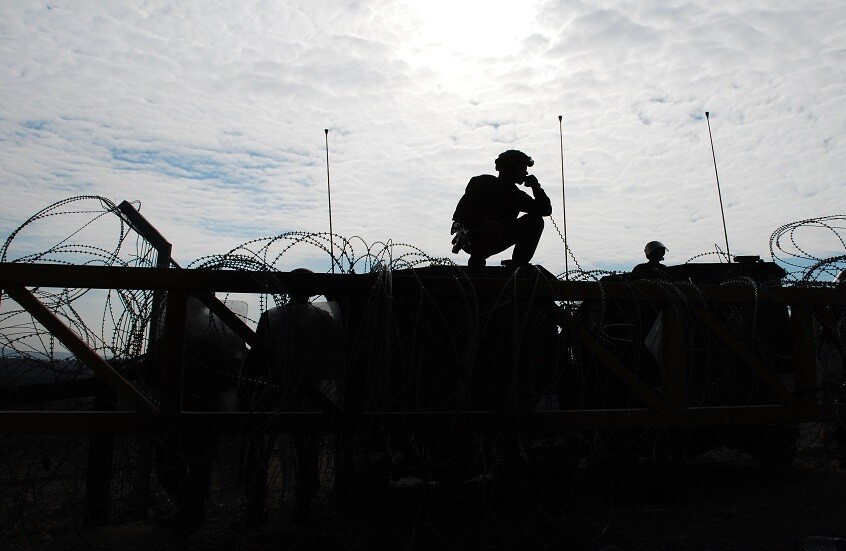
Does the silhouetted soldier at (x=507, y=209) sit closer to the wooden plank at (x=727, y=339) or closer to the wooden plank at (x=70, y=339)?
the wooden plank at (x=727, y=339)

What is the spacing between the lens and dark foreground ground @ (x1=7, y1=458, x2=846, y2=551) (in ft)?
15.6

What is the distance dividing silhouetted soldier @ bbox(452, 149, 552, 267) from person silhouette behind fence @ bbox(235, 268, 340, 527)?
1676 millimetres

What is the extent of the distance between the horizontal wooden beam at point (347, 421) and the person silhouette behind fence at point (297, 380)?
0.10 m

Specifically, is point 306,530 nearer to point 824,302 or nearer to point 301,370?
point 301,370

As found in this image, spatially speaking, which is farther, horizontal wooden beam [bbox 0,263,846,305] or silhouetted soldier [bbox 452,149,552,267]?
silhouetted soldier [bbox 452,149,552,267]

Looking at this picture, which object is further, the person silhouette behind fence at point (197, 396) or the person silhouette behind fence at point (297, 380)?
the person silhouette behind fence at point (197, 396)

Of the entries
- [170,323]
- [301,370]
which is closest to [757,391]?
[301,370]

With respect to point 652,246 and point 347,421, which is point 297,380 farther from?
point 652,246

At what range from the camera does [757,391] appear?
22.0ft

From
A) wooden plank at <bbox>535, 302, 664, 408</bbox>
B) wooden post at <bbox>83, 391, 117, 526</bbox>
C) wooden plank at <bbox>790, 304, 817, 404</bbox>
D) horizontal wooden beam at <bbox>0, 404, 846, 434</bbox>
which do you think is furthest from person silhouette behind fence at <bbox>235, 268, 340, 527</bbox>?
wooden plank at <bbox>790, 304, 817, 404</bbox>

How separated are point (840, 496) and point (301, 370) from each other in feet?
15.7

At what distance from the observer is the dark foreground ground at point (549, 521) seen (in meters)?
4.75

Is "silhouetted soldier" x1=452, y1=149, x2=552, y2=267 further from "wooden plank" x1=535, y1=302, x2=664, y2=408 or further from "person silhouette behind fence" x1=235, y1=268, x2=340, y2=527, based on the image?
"person silhouette behind fence" x1=235, y1=268, x2=340, y2=527

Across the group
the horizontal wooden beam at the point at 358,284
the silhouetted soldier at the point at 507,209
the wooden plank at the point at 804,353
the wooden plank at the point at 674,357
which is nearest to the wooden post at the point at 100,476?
the horizontal wooden beam at the point at 358,284
